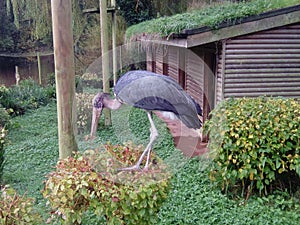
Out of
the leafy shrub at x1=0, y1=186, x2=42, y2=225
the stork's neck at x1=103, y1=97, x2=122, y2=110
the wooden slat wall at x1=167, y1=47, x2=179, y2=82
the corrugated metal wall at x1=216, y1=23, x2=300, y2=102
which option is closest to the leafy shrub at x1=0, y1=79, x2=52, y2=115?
the wooden slat wall at x1=167, y1=47, x2=179, y2=82

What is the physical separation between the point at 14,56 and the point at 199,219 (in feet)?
52.3

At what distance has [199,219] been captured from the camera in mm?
3824

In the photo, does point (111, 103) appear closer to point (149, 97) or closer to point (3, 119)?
point (149, 97)

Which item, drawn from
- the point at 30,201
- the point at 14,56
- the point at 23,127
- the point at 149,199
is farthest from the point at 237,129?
the point at 14,56

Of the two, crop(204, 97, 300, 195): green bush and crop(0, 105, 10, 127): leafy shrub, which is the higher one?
crop(204, 97, 300, 195): green bush

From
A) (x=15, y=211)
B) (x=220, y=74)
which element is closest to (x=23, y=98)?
(x=220, y=74)

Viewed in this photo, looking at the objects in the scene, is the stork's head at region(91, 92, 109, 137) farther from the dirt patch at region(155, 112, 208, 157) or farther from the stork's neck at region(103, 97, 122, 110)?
the dirt patch at region(155, 112, 208, 157)

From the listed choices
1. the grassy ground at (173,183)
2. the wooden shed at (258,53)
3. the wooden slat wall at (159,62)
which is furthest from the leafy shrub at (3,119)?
the wooden slat wall at (159,62)

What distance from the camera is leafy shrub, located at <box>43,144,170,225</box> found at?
7.75ft

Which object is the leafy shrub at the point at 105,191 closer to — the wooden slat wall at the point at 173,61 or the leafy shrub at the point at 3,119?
the leafy shrub at the point at 3,119

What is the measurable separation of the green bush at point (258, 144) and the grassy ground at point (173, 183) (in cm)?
29

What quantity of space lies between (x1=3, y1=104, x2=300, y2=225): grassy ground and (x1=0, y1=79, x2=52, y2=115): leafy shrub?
6.71 ft

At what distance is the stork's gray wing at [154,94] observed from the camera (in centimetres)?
239

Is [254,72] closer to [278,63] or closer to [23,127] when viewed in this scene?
[278,63]
